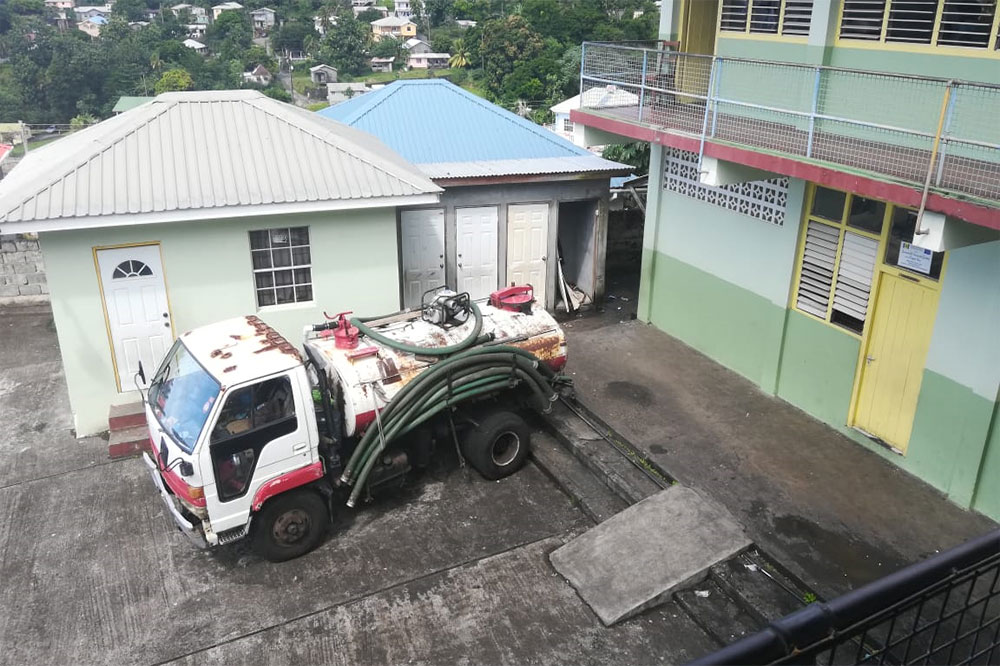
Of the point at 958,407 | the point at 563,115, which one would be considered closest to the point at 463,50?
the point at 563,115

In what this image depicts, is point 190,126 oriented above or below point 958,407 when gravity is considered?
above

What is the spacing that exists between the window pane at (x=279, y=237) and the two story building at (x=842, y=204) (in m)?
5.01

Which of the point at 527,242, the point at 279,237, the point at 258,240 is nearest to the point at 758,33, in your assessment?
the point at 527,242

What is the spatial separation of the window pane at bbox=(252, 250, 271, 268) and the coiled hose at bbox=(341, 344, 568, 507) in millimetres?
3737

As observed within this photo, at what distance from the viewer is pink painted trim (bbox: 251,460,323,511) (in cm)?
753

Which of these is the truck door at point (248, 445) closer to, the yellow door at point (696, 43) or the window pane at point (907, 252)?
the window pane at point (907, 252)

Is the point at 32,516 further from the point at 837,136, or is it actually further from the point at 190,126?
the point at 837,136

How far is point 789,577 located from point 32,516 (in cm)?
823

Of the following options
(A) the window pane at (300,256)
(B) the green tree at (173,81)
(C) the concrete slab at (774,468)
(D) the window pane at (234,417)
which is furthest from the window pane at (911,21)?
(B) the green tree at (173,81)

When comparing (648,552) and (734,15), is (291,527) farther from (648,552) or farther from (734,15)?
(734,15)

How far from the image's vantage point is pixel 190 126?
10938 millimetres

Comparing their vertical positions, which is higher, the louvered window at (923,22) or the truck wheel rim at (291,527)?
the louvered window at (923,22)

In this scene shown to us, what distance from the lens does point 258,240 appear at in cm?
1073

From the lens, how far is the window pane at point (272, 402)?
739 centimetres
